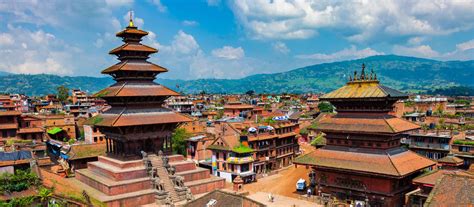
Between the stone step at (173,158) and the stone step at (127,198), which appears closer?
the stone step at (127,198)

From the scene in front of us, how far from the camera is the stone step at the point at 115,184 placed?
104ft

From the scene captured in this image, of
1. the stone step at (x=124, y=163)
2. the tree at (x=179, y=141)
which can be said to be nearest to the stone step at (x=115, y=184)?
the stone step at (x=124, y=163)

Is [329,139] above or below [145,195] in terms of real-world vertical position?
above

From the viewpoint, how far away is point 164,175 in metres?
34.8

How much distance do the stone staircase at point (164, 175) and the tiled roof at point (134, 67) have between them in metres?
9.20

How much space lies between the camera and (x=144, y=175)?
3475 centimetres

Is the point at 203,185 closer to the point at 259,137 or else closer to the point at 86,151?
the point at 86,151

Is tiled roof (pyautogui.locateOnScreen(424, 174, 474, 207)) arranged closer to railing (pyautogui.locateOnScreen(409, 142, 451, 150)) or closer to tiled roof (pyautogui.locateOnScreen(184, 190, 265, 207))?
tiled roof (pyautogui.locateOnScreen(184, 190, 265, 207))

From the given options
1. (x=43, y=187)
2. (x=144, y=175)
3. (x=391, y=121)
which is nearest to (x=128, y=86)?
(x=144, y=175)

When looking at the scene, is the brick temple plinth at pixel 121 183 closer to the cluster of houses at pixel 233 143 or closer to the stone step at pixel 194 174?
the stone step at pixel 194 174

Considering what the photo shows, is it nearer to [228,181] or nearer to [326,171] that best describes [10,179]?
[326,171]

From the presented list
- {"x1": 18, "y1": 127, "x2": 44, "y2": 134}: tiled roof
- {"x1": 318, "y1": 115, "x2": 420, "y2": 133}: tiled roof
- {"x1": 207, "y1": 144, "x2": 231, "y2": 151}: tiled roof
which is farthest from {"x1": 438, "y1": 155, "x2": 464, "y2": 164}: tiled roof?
{"x1": 18, "y1": 127, "x2": 44, "y2": 134}: tiled roof

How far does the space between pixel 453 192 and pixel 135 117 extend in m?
27.5

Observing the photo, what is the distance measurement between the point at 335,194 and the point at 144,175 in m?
18.3
